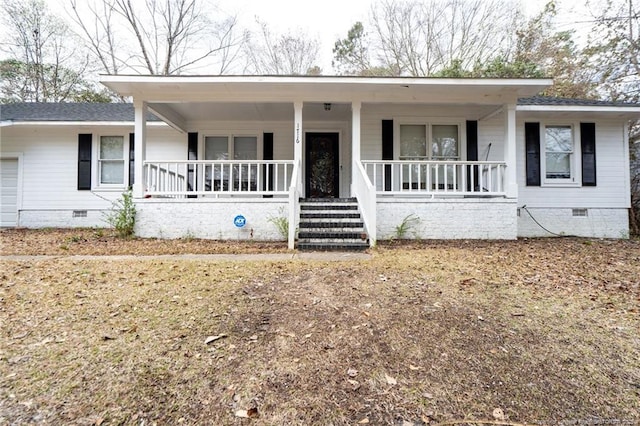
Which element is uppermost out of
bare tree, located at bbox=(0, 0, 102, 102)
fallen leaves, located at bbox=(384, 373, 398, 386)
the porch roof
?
bare tree, located at bbox=(0, 0, 102, 102)

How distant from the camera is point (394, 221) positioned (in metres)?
6.79

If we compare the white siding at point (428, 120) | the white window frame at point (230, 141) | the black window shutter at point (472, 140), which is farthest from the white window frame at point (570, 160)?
the white window frame at point (230, 141)

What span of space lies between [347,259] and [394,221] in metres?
2.41

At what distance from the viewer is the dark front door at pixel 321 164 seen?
9484 millimetres

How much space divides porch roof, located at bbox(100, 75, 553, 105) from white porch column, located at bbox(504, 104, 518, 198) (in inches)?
11.4

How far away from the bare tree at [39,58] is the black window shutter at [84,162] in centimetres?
1032

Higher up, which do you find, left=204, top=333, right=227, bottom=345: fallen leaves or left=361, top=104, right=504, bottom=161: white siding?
→ left=361, top=104, right=504, bottom=161: white siding

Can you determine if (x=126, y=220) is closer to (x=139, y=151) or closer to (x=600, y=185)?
(x=139, y=151)

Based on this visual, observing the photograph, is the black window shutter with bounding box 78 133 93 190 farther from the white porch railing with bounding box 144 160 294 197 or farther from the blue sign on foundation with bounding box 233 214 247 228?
the blue sign on foundation with bounding box 233 214 247 228

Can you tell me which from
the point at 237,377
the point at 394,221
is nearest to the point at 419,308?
the point at 237,377

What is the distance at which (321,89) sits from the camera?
6.95m

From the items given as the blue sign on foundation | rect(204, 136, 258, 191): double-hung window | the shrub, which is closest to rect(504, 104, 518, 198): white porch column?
the blue sign on foundation

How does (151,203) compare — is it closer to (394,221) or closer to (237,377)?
(394,221)

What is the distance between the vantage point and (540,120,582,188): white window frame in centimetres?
852
